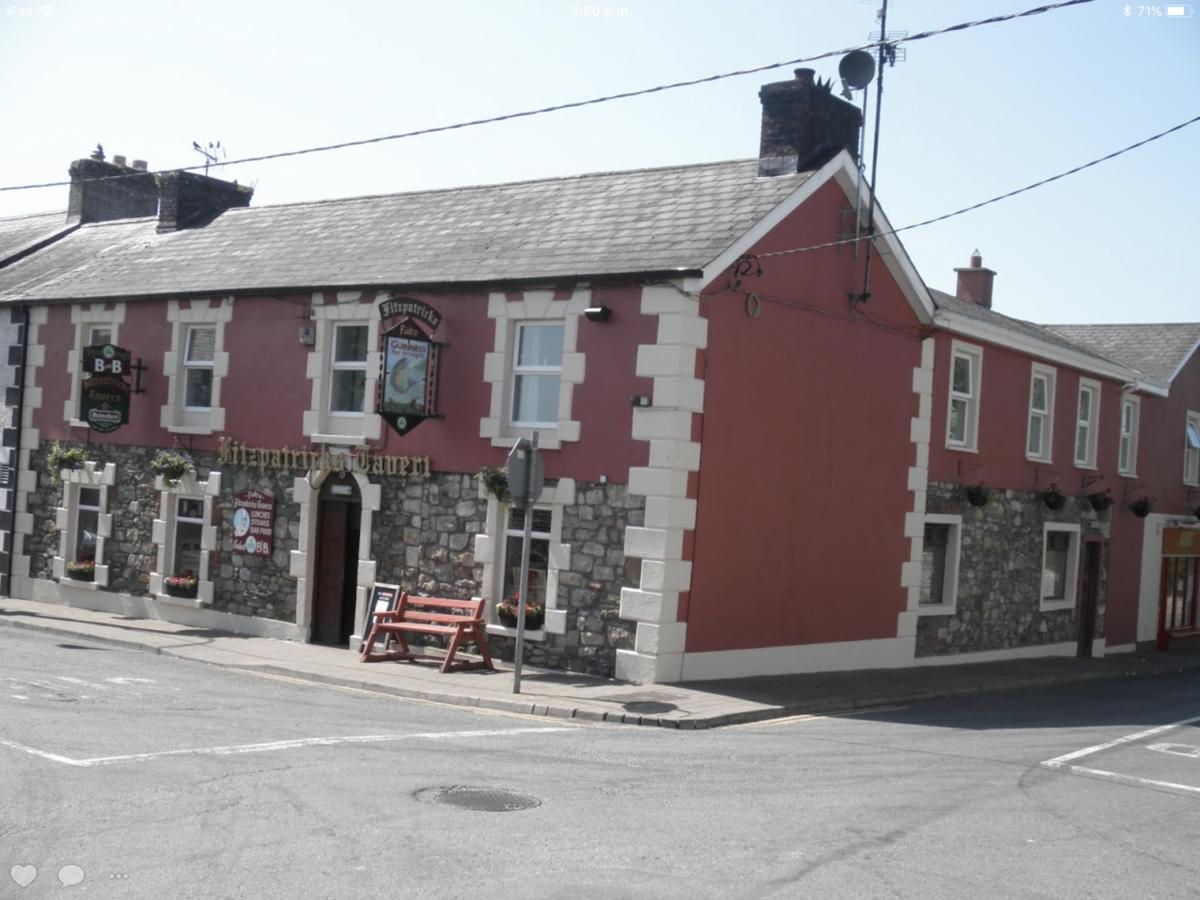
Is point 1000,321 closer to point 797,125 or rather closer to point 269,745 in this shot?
point 797,125

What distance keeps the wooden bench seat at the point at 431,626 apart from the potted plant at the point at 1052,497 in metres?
12.4

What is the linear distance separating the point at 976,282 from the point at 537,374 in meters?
16.3

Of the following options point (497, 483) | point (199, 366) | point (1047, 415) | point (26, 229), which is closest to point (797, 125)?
point (497, 483)

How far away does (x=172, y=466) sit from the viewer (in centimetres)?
2069

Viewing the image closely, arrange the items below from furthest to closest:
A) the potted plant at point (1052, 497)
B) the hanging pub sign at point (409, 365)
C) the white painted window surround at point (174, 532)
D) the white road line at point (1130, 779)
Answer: the potted plant at point (1052, 497) < the white painted window surround at point (174, 532) < the hanging pub sign at point (409, 365) < the white road line at point (1130, 779)

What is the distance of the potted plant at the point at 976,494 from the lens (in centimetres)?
2206

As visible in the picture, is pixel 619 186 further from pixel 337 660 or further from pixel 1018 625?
pixel 1018 625

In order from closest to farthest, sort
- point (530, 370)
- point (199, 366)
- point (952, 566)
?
point (530, 370) → point (199, 366) → point (952, 566)

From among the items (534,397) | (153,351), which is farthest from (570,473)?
(153,351)

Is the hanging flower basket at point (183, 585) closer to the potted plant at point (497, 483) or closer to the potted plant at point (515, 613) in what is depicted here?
the potted plant at point (515, 613)

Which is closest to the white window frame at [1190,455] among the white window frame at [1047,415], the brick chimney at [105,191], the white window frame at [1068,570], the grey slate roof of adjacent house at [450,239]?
the white window frame at [1068,570]

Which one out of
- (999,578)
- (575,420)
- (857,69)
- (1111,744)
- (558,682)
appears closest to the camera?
(1111,744)

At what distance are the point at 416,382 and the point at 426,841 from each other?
34.9 ft

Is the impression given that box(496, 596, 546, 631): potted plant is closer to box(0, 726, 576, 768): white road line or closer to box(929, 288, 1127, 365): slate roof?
box(0, 726, 576, 768): white road line
